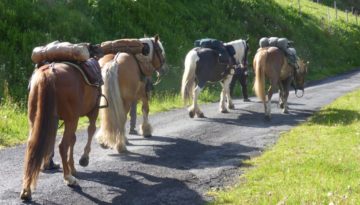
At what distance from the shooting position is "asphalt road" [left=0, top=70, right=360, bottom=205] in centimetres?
631

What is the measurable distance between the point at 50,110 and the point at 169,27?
1801cm

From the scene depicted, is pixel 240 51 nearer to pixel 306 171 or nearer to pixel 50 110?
pixel 306 171

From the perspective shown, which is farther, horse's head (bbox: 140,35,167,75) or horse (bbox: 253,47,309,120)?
horse (bbox: 253,47,309,120)

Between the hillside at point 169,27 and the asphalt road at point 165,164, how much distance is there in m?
5.18

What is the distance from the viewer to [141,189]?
21.8ft

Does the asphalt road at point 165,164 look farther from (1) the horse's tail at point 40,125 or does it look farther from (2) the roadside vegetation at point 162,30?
(2) the roadside vegetation at point 162,30

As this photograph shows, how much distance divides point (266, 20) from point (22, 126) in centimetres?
2317

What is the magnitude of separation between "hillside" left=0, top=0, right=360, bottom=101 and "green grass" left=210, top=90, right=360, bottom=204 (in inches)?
313

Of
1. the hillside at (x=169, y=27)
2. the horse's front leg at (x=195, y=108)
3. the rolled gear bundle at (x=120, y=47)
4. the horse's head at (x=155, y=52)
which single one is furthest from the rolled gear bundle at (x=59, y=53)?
the hillside at (x=169, y=27)

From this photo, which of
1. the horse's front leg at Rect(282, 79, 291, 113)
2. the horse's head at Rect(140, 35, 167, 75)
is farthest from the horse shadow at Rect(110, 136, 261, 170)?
the horse's front leg at Rect(282, 79, 291, 113)

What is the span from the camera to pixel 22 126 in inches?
423

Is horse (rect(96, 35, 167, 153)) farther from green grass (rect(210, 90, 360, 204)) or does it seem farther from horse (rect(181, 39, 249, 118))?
horse (rect(181, 39, 249, 118))

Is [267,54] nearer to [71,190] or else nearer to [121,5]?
[71,190]

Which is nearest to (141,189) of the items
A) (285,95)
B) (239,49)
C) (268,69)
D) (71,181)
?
(71,181)
